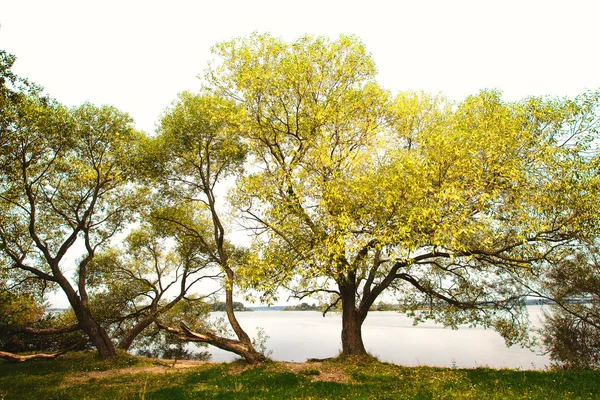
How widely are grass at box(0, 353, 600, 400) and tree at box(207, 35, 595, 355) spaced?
14.6 feet

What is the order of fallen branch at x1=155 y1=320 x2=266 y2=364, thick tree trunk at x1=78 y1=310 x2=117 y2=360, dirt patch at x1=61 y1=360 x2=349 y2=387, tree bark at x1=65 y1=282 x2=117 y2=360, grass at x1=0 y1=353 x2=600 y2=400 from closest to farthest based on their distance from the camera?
1. grass at x1=0 y1=353 x2=600 y2=400
2. dirt patch at x1=61 y1=360 x2=349 y2=387
3. fallen branch at x1=155 y1=320 x2=266 y2=364
4. tree bark at x1=65 y1=282 x2=117 y2=360
5. thick tree trunk at x1=78 y1=310 x2=117 y2=360

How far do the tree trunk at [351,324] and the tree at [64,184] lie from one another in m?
18.2

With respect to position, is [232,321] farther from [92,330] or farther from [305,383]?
[92,330]

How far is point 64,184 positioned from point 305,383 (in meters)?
24.6

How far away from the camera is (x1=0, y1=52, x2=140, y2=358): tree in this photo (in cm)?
2255

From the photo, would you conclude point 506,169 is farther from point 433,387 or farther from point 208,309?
point 208,309

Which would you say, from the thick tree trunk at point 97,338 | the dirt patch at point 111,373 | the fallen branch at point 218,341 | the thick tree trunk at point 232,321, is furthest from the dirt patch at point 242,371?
the thick tree trunk at point 97,338

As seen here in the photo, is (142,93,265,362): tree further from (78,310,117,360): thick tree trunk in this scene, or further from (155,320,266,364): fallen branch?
(78,310,117,360): thick tree trunk

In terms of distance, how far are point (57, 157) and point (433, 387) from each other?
27896 mm

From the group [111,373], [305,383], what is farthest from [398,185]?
[111,373]

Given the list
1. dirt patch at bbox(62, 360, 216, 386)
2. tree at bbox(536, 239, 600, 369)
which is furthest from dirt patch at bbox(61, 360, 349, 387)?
tree at bbox(536, 239, 600, 369)

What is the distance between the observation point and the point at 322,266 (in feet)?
56.6

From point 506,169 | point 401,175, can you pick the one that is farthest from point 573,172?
point 401,175

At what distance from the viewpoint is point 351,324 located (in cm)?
2286
